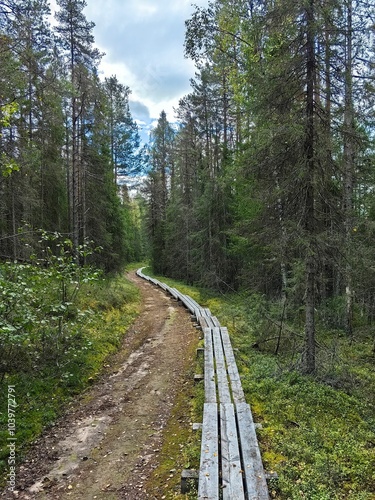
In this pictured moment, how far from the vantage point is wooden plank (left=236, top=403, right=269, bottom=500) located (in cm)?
368

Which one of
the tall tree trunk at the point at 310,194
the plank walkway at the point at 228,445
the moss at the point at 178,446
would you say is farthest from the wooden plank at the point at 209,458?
the tall tree trunk at the point at 310,194

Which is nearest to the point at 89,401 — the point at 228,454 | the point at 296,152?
the point at 228,454

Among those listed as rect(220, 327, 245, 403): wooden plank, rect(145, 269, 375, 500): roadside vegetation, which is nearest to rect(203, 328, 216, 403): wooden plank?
rect(220, 327, 245, 403): wooden plank

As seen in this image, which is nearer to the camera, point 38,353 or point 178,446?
point 178,446

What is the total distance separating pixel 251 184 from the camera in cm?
1055

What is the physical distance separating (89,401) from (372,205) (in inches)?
488

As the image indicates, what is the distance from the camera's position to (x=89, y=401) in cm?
661

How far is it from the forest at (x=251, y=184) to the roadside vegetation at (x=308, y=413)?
2.8 inches

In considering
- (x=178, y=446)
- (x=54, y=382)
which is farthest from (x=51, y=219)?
(x=178, y=446)

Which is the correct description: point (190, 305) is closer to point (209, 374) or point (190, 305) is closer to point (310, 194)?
point (209, 374)

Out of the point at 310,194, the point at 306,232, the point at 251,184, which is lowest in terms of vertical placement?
the point at 306,232

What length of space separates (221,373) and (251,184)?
6.16 m

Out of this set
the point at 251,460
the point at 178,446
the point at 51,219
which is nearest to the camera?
the point at 251,460

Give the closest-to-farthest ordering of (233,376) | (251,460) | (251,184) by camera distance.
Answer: (251,460) → (233,376) → (251,184)
